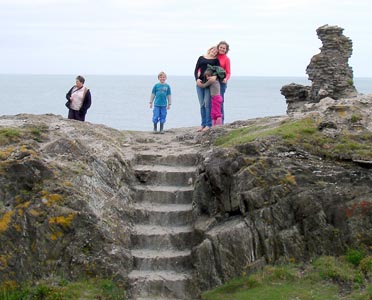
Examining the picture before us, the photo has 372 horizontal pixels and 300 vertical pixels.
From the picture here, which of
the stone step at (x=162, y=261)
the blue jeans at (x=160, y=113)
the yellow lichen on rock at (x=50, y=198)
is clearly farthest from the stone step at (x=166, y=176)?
the blue jeans at (x=160, y=113)

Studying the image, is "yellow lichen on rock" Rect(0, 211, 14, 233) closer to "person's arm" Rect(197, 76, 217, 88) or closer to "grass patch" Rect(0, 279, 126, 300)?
"grass patch" Rect(0, 279, 126, 300)

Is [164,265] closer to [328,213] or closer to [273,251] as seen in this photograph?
[273,251]

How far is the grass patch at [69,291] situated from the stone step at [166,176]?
373 centimetres

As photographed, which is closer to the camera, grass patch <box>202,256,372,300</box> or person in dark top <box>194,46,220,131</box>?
grass patch <box>202,256,372,300</box>

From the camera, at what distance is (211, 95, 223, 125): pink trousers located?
817 inches

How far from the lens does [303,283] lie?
14320 millimetres

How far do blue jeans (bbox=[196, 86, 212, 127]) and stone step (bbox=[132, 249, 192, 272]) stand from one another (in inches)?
248

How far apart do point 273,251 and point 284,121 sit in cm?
468

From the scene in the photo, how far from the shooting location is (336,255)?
49.9 feet

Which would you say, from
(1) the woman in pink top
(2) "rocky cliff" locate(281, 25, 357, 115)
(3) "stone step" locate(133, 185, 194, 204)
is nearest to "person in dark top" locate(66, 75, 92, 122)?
(1) the woman in pink top

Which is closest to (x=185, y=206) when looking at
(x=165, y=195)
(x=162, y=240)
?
(x=165, y=195)

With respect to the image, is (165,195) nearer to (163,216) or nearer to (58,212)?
(163,216)

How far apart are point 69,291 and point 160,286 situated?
2071mm

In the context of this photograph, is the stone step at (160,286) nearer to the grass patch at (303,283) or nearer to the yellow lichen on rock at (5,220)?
the grass patch at (303,283)
